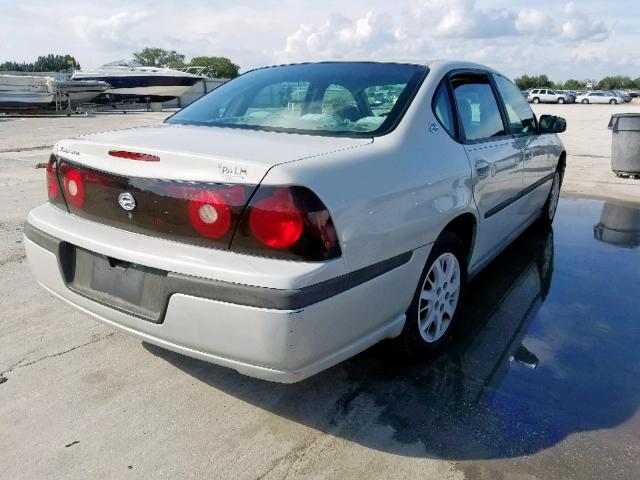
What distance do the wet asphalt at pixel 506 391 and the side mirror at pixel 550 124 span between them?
1388 millimetres

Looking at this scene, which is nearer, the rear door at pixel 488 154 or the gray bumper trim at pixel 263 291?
the gray bumper trim at pixel 263 291

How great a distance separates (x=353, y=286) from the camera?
205cm

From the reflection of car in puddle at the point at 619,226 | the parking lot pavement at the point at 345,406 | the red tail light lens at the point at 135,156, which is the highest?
the red tail light lens at the point at 135,156

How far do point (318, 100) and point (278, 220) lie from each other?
1174 mm

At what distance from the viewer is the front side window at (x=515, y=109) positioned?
390 centimetres

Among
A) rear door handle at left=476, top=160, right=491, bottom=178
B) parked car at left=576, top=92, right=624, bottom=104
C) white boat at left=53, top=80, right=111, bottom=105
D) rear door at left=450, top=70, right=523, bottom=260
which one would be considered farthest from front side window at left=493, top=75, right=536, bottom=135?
parked car at left=576, top=92, right=624, bottom=104

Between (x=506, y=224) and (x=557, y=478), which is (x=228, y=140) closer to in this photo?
(x=557, y=478)

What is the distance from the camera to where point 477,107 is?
3.36 metres

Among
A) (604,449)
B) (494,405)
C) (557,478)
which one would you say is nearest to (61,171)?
(494,405)

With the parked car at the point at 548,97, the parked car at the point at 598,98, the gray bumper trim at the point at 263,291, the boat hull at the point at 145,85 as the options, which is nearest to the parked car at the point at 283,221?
the gray bumper trim at the point at 263,291

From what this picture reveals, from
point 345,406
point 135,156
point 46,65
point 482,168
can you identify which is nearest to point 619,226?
point 482,168

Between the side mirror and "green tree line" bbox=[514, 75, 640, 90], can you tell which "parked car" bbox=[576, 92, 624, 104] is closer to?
"green tree line" bbox=[514, 75, 640, 90]

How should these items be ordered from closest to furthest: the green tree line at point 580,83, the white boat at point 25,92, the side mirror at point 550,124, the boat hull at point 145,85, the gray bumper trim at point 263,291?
the gray bumper trim at point 263,291, the side mirror at point 550,124, the white boat at point 25,92, the boat hull at point 145,85, the green tree line at point 580,83

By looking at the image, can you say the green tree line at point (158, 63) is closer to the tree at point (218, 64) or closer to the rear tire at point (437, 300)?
the tree at point (218, 64)
